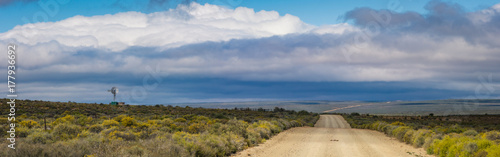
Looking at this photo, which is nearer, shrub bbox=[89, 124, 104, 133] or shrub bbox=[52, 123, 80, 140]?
shrub bbox=[52, 123, 80, 140]

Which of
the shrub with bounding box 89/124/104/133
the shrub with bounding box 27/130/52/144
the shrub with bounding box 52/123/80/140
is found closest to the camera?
the shrub with bounding box 27/130/52/144

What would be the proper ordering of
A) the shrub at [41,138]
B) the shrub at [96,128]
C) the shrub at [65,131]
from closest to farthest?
the shrub at [41,138], the shrub at [65,131], the shrub at [96,128]

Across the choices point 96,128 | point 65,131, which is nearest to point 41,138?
point 65,131

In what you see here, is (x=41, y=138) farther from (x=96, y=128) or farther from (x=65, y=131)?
(x=96, y=128)

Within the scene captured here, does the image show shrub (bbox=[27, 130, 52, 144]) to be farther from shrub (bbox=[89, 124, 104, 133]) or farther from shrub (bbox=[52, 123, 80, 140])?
shrub (bbox=[89, 124, 104, 133])

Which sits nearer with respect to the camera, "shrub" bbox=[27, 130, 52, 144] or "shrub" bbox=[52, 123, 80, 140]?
"shrub" bbox=[27, 130, 52, 144]

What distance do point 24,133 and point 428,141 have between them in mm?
22173

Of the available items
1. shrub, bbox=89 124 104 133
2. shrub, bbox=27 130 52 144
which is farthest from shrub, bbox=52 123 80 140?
shrub, bbox=27 130 52 144

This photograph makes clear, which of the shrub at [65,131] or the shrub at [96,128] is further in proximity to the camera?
the shrub at [96,128]

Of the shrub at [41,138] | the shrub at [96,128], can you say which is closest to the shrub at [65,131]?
the shrub at [96,128]

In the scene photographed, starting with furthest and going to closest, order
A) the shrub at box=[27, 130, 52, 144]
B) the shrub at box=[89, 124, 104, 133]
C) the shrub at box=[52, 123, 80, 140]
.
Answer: the shrub at box=[89, 124, 104, 133] < the shrub at box=[52, 123, 80, 140] < the shrub at box=[27, 130, 52, 144]

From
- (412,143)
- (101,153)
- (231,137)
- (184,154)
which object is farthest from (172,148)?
(412,143)

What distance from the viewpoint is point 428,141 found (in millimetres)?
22391

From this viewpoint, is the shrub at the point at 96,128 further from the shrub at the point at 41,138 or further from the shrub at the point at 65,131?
the shrub at the point at 41,138
